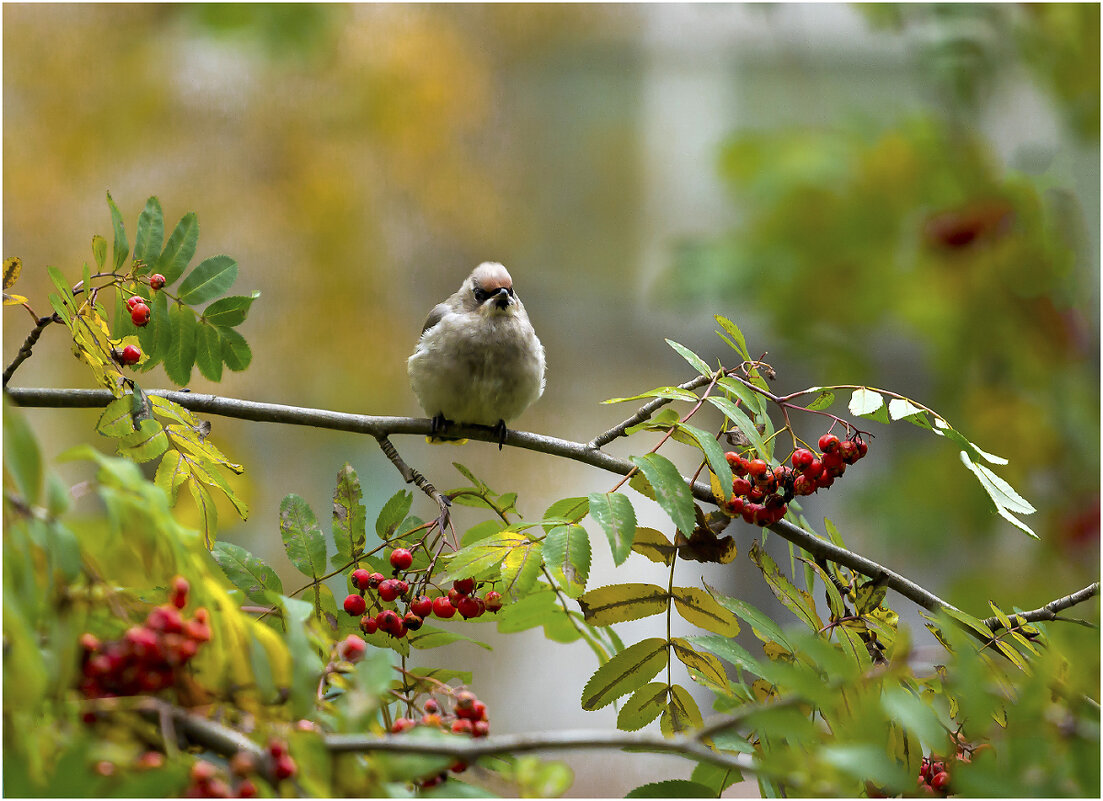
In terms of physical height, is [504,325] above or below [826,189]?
below

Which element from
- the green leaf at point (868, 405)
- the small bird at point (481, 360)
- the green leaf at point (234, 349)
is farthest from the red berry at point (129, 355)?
the green leaf at point (868, 405)

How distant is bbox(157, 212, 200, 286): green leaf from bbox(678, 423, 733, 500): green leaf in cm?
108

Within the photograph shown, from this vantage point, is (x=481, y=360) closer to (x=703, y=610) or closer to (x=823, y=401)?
(x=823, y=401)

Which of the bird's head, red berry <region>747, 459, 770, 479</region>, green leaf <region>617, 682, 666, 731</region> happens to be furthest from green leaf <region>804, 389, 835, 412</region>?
the bird's head

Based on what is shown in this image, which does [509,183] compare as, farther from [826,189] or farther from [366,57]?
[826,189]

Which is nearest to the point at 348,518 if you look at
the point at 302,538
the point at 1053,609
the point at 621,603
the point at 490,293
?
the point at 302,538

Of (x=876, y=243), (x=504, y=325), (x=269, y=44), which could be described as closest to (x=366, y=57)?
(x=269, y=44)

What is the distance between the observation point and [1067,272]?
10.7 feet

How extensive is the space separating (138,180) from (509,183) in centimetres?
206

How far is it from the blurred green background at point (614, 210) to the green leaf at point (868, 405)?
638mm

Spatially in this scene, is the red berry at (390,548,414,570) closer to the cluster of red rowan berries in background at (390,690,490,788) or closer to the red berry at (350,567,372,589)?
the red berry at (350,567,372,589)

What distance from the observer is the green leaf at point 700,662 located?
1.65 meters

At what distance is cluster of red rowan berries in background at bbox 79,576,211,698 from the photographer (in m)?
1.00

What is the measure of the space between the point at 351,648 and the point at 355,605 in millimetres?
469
